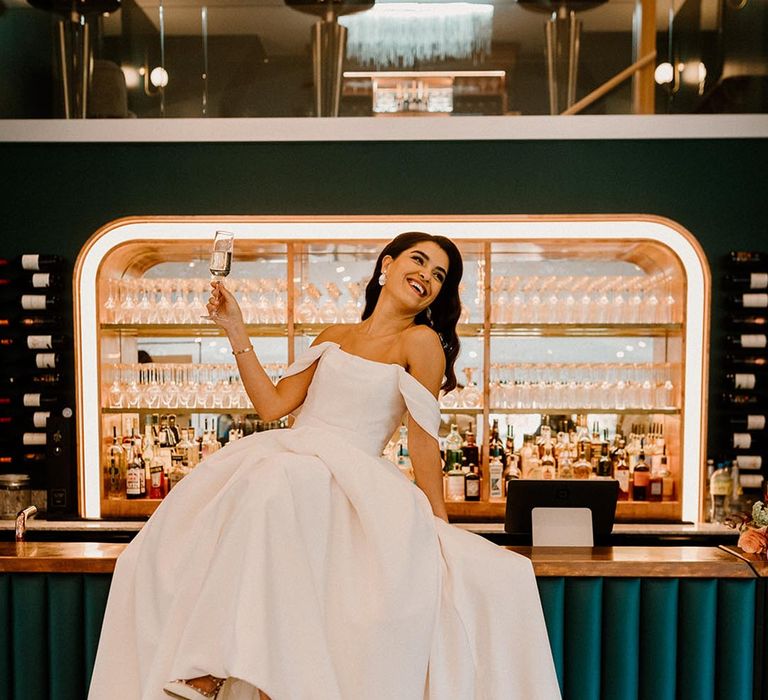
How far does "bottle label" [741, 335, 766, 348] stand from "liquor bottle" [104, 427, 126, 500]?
368cm

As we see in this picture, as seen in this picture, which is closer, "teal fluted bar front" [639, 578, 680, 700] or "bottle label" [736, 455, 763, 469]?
"teal fluted bar front" [639, 578, 680, 700]

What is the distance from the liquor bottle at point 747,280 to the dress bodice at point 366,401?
261 centimetres

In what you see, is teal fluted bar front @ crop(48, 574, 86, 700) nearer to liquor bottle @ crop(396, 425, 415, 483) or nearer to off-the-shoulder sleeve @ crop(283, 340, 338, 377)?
off-the-shoulder sleeve @ crop(283, 340, 338, 377)

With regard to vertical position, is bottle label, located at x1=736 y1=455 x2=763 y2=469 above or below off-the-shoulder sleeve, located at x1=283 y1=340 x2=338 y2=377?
below

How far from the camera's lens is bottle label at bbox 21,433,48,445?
13.6 feet

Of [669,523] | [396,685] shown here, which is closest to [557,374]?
[669,523]

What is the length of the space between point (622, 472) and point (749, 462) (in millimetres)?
687

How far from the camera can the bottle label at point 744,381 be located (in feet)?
13.1

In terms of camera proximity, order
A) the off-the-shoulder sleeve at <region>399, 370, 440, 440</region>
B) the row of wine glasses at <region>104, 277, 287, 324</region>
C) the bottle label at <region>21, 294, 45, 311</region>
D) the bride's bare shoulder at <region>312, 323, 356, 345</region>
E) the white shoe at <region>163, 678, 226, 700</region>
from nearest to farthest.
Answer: the white shoe at <region>163, 678, 226, 700</region>
the off-the-shoulder sleeve at <region>399, 370, 440, 440</region>
the bride's bare shoulder at <region>312, 323, 356, 345</region>
the bottle label at <region>21, 294, 45, 311</region>
the row of wine glasses at <region>104, 277, 287, 324</region>

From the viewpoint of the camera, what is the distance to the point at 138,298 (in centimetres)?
440

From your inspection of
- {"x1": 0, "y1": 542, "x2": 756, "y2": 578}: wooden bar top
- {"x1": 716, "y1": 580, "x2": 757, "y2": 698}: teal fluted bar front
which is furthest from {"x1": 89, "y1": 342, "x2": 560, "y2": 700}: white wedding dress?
{"x1": 716, "y1": 580, "x2": 757, "y2": 698}: teal fluted bar front

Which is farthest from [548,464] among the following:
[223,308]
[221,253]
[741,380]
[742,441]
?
[221,253]

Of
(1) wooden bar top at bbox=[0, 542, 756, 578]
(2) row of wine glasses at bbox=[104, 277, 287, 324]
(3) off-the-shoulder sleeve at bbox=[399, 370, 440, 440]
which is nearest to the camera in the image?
(1) wooden bar top at bbox=[0, 542, 756, 578]

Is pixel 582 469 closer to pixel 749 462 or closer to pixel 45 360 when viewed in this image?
pixel 749 462
